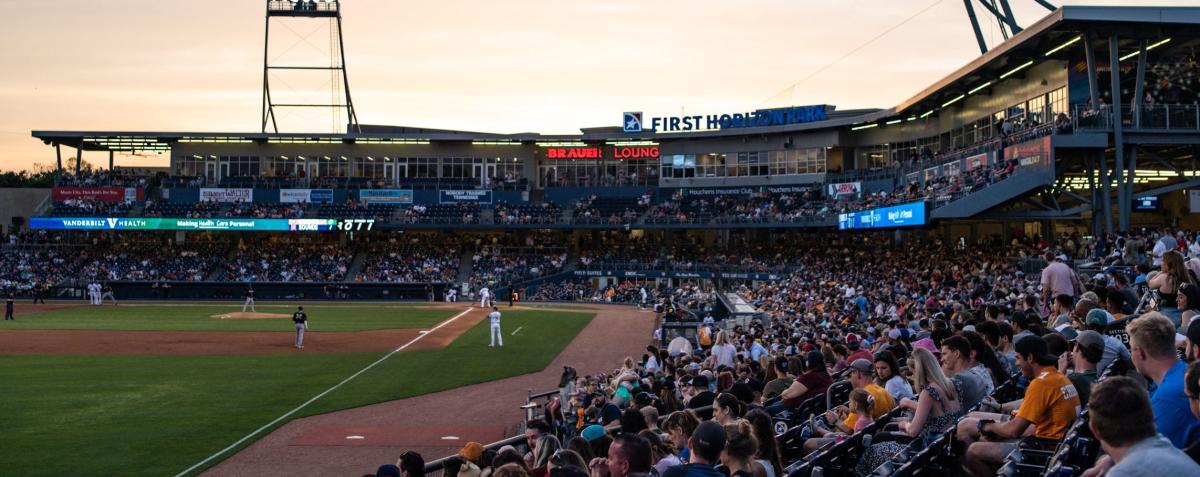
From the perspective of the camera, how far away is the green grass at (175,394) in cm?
1775

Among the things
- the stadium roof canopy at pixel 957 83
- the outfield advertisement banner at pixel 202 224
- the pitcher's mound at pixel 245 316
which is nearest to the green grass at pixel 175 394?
the pitcher's mound at pixel 245 316

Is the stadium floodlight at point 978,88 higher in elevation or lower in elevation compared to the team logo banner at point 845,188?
higher

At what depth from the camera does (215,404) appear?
23.5 metres

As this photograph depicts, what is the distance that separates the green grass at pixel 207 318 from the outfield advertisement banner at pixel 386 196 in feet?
66.5

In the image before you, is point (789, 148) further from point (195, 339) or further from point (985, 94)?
point (195, 339)

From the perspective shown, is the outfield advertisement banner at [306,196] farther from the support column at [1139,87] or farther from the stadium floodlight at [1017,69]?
the support column at [1139,87]

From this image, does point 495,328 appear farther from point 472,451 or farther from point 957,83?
point 472,451

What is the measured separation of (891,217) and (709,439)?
38.8 m

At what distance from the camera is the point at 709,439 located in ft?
20.3

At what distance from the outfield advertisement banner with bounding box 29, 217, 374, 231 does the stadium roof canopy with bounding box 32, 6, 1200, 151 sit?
7.53 m

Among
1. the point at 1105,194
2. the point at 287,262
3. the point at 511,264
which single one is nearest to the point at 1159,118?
the point at 1105,194

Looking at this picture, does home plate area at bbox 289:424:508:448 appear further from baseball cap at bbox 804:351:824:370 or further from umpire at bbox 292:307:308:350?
umpire at bbox 292:307:308:350

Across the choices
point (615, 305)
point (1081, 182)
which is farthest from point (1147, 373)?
point (615, 305)

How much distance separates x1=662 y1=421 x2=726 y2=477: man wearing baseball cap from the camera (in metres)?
6.10
